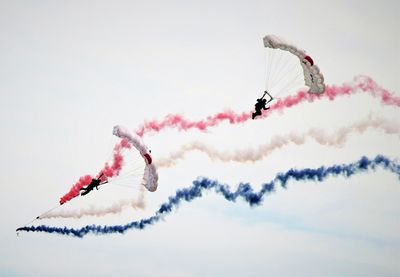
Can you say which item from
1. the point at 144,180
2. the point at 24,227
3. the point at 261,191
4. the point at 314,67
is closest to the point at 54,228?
the point at 24,227

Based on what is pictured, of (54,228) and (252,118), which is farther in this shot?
(54,228)

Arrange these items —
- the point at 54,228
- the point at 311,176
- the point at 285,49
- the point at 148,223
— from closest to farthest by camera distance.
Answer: the point at 285,49
the point at 311,176
the point at 148,223
the point at 54,228

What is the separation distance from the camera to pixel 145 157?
3734 cm

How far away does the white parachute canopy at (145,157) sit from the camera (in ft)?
120

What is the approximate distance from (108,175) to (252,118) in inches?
411

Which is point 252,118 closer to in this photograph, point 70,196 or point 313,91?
point 313,91

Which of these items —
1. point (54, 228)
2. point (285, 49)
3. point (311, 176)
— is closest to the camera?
point (285, 49)

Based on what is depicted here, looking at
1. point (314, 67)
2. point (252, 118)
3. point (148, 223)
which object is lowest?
point (148, 223)

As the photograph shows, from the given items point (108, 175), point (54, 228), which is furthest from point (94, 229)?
point (108, 175)

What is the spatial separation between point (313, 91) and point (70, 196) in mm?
17037

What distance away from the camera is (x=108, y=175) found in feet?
130

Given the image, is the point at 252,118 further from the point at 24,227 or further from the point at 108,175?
the point at 24,227

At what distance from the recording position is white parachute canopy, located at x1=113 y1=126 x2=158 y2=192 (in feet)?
120

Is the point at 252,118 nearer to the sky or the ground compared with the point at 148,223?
nearer to the sky
